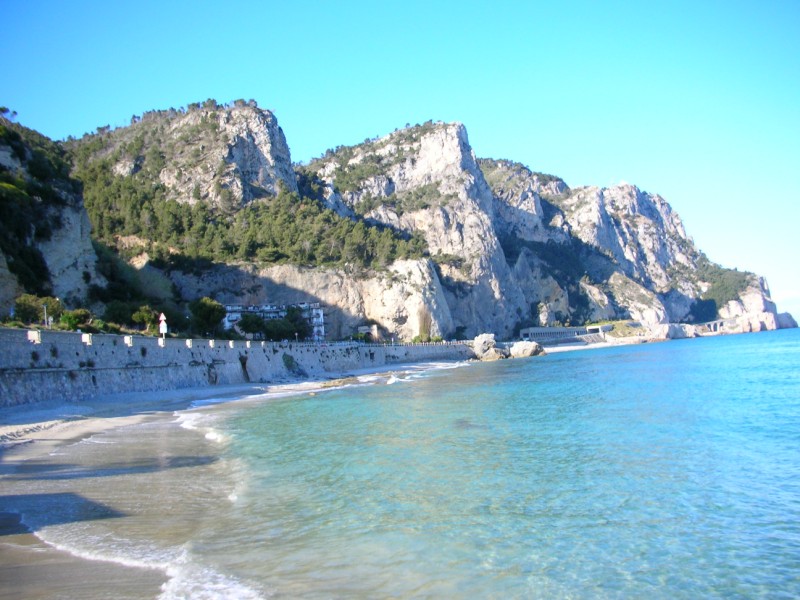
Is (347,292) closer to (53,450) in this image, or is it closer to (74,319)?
(74,319)

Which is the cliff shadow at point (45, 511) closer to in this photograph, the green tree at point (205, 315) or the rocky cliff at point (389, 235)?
the rocky cliff at point (389, 235)

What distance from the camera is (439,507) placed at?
9.39 metres

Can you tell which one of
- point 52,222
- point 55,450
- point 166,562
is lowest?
point 166,562

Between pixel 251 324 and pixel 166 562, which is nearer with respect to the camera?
pixel 166 562

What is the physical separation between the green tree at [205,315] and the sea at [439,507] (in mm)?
33434

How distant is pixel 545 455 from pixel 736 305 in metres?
177

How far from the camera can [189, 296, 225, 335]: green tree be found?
51.1 m

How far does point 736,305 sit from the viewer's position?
166 meters

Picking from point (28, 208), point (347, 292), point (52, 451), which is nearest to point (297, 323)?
point (347, 292)

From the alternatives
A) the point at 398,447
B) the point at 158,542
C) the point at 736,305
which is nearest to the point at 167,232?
the point at 398,447

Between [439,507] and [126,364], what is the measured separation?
22.5m

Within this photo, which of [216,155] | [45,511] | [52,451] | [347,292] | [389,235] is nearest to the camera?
[45,511]

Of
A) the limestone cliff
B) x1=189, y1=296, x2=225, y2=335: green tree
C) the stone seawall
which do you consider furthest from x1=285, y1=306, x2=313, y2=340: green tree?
the limestone cliff

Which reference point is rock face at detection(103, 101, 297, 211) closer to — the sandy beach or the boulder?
the boulder
